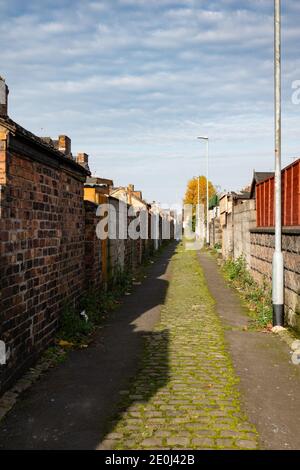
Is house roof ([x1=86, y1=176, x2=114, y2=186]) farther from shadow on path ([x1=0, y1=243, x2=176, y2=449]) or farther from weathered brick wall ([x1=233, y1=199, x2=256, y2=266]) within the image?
shadow on path ([x1=0, y1=243, x2=176, y2=449])

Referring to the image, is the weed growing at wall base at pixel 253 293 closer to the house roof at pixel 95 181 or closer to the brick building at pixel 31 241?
the brick building at pixel 31 241

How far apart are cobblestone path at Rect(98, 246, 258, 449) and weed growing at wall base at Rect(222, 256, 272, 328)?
3.72 feet

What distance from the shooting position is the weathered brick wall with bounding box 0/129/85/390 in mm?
5395

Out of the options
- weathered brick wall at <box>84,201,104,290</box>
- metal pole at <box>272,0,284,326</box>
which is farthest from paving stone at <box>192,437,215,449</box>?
weathered brick wall at <box>84,201,104,290</box>

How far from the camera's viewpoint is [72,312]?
8211 millimetres

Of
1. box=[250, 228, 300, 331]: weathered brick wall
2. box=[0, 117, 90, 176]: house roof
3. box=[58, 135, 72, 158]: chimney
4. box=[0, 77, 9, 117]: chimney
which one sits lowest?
box=[250, 228, 300, 331]: weathered brick wall

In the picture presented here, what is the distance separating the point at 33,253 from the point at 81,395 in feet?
6.96

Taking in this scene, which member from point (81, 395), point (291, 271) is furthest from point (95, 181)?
point (81, 395)

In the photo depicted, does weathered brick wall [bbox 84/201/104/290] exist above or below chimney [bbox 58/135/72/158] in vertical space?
below

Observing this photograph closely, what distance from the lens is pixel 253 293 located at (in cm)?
1177
